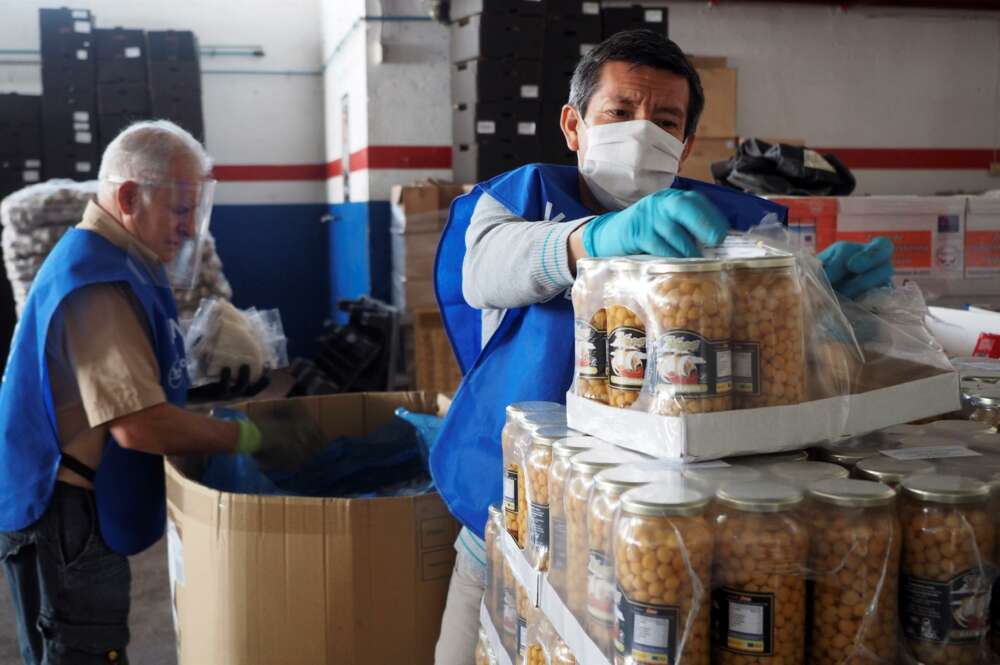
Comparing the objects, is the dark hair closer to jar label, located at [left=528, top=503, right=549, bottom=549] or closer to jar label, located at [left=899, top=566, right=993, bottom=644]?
jar label, located at [left=528, top=503, right=549, bottom=549]

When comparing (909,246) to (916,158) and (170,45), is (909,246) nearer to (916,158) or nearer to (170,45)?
(916,158)

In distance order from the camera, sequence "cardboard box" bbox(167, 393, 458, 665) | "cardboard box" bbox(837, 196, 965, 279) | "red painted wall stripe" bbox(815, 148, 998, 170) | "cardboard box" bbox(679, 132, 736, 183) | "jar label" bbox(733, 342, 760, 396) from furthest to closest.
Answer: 1. "red painted wall stripe" bbox(815, 148, 998, 170)
2. "cardboard box" bbox(679, 132, 736, 183)
3. "cardboard box" bbox(837, 196, 965, 279)
4. "cardboard box" bbox(167, 393, 458, 665)
5. "jar label" bbox(733, 342, 760, 396)

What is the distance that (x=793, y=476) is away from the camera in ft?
3.41

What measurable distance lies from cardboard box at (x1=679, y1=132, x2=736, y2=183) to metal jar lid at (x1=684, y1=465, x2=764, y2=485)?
5.34 meters

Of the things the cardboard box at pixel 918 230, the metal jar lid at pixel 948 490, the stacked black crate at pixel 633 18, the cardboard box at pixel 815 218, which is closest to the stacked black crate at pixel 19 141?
the stacked black crate at pixel 633 18

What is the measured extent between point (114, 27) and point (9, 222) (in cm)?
304

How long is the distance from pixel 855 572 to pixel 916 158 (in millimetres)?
6996

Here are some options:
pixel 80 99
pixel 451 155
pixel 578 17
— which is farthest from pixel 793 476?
pixel 80 99

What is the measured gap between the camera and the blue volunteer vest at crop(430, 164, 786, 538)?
1.47 meters

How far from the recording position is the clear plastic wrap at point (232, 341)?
3.09 m

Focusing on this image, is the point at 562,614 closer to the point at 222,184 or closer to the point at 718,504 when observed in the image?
the point at 718,504

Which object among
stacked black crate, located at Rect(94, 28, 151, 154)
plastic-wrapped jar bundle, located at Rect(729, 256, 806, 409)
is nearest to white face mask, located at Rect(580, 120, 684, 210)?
plastic-wrapped jar bundle, located at Rect(729, 256, 806, 409)

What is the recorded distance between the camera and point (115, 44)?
7.47 metres

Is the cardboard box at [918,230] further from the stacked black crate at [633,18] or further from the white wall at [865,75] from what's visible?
the white wall at [865,75]
